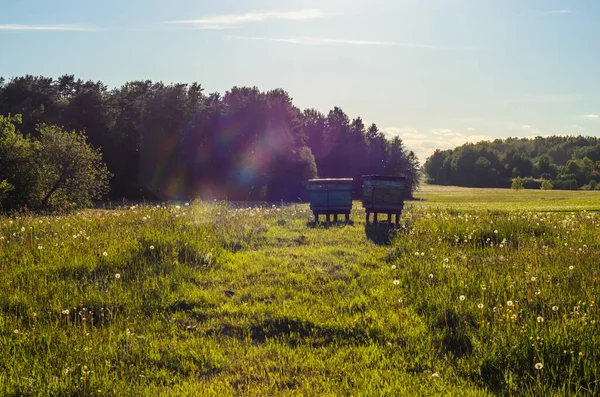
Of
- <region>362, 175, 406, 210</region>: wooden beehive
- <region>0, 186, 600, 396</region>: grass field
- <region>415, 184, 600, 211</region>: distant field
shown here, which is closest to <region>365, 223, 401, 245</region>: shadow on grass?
<region>362, 175, 406, 210</region>: wooden beehive

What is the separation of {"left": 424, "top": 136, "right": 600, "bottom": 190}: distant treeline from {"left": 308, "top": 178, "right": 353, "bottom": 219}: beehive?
376ft

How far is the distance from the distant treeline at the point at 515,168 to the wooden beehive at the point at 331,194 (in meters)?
115

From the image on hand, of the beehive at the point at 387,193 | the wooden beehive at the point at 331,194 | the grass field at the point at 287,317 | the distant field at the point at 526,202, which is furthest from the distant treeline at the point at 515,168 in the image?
the grass field at the point at 287,317

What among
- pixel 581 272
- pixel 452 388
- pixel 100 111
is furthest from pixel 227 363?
pixel 100 111

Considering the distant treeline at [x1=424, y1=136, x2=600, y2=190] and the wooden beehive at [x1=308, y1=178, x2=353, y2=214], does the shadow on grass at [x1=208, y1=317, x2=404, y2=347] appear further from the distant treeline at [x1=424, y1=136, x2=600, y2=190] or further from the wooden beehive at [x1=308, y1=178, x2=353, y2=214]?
the distant treeline at [x1=424, y1=136, x2=600, y2=190]

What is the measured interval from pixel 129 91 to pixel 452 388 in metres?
68.2

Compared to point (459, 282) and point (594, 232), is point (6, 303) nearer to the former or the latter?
point (459, 282)

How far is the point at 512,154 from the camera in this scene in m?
144

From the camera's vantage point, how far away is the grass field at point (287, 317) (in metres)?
5.20

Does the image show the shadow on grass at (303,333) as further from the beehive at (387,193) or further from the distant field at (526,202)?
the distant field at (526,202)

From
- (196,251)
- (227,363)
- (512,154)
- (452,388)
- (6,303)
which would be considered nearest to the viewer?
(452,388)

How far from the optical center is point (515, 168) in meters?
137

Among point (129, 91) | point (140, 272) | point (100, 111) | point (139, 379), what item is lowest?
point (139, 379)

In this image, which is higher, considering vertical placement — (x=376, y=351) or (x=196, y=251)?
(x=196, y=251)
